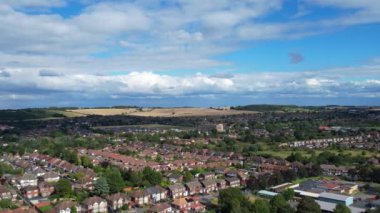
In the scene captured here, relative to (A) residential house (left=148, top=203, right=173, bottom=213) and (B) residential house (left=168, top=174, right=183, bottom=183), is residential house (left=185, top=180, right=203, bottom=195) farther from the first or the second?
(A) residential house (left=148, top=203, right=173, bottom=213)

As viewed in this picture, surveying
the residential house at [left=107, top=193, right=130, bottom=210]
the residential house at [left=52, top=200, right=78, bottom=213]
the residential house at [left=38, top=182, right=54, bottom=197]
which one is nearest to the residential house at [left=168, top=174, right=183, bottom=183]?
the residential house at [left=107, top=193, right=130, bottom=210]

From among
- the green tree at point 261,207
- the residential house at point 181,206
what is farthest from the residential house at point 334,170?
the green tree at point 261,207

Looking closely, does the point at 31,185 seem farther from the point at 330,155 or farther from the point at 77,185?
the point at 330,155

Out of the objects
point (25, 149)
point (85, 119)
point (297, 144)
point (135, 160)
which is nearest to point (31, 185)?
point (135, 160)

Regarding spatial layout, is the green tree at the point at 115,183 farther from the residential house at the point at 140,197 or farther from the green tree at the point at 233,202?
the green tree at the point at 233,202

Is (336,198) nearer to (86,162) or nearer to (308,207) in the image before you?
(308,207)
